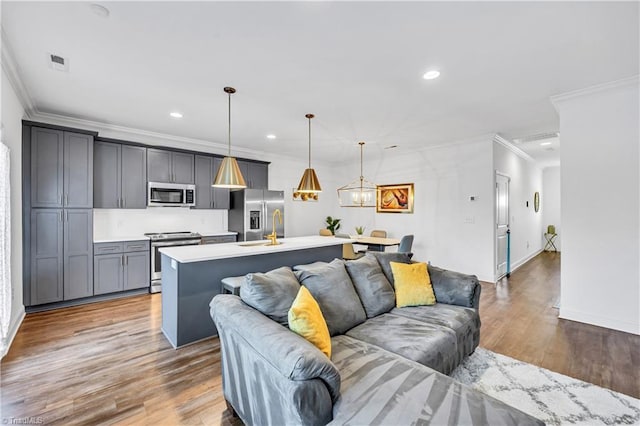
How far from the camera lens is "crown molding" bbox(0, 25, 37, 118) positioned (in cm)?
233

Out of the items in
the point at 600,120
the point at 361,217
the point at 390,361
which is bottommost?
the point at 390,361

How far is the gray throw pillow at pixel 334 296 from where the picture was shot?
2146mm

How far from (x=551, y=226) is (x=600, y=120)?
7.12 m

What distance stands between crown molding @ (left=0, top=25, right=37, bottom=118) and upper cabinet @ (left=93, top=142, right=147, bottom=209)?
85 cm

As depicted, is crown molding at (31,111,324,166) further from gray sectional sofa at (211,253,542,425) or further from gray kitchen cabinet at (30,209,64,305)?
gray sectional sofa at (211,253,542,425)

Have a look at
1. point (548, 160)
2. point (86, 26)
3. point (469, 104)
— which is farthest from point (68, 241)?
point (548, 160)

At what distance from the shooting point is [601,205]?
10.7 ft

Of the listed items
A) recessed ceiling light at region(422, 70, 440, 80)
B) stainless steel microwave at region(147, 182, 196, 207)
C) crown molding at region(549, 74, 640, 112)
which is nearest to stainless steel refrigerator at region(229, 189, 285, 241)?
stainless steel microwave at region(147, 182, 196, 207)

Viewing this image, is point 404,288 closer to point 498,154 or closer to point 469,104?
point 469,104

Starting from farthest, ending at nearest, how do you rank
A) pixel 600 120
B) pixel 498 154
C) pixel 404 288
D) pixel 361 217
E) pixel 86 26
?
pixel 361 217 → pixel 498 154 → pixel 600 120 → pixel 404 288 → pixel 86 26

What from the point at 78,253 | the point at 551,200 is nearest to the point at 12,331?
the point at 78,253

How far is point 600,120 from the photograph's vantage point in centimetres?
327

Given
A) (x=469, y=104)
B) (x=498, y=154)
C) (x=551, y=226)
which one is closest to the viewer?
(x=469, y=104)

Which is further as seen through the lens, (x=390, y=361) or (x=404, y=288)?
(x=404, y=288)
